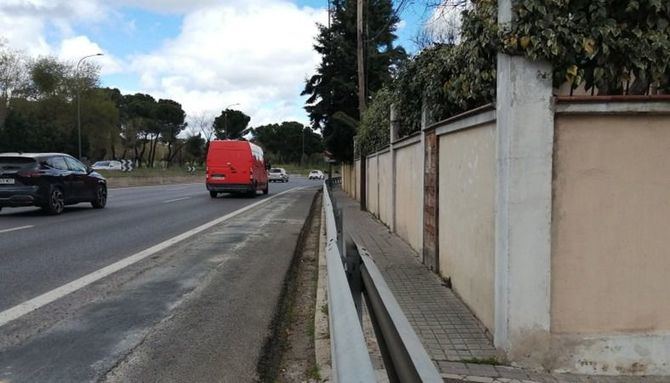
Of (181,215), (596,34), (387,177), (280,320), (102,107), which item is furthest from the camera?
(102,107)

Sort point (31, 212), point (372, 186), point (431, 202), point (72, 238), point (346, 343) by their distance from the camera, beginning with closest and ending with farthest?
point (346, 343) → point (431, 202) → point (72, 238) → point (31, 212) → point (372, 186)

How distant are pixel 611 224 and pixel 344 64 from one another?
88.2 ft

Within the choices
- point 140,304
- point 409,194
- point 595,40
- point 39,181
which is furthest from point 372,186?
point 595,40

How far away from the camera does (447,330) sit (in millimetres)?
5512

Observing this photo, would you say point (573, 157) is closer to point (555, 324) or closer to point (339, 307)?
point (555, 324)

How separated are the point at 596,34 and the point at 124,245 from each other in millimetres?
8679

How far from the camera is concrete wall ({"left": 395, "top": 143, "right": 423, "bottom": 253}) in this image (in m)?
9.22

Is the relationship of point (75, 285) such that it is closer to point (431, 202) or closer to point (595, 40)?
point (431, 202)

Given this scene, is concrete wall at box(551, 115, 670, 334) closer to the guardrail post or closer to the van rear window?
the guardrail post

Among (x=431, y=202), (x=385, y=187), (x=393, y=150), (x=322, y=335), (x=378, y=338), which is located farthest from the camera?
(x=385, y=187)

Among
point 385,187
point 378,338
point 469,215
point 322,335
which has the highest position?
point 385,187

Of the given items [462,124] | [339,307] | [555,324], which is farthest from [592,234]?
[339,307]

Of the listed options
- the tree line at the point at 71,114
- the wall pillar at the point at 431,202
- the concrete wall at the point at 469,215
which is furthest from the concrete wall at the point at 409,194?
the tree line at the point at 71,114

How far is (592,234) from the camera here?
183 inches
